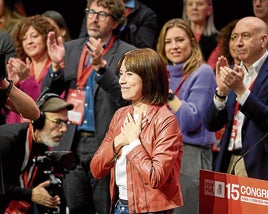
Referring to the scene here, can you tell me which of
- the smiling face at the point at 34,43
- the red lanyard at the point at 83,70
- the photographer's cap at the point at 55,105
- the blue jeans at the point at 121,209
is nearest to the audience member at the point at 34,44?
the smiling face at the point at 34,43

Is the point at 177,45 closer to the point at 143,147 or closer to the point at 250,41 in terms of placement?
the point at 250,41

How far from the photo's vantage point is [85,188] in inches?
218

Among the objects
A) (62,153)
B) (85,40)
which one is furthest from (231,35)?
(62,153)

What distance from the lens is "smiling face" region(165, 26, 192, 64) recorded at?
19.1 ft

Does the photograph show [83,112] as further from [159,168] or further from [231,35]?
[159,168]

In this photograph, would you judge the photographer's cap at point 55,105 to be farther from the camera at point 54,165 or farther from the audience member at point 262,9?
the audience member at point 262,9

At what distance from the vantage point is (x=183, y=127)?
18.4ft

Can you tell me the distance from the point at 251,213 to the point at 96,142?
160 cm

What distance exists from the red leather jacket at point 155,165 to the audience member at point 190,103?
4.27 feet

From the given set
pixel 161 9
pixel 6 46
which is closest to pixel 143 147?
pixel 6 46

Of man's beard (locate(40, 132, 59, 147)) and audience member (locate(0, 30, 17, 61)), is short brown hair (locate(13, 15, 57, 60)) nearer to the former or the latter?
audience member (locate(0, 30, 17, 61))

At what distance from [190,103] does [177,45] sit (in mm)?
472

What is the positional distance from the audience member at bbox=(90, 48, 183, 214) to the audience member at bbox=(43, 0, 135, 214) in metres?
1.04

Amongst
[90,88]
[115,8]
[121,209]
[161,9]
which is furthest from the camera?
[161,9]
